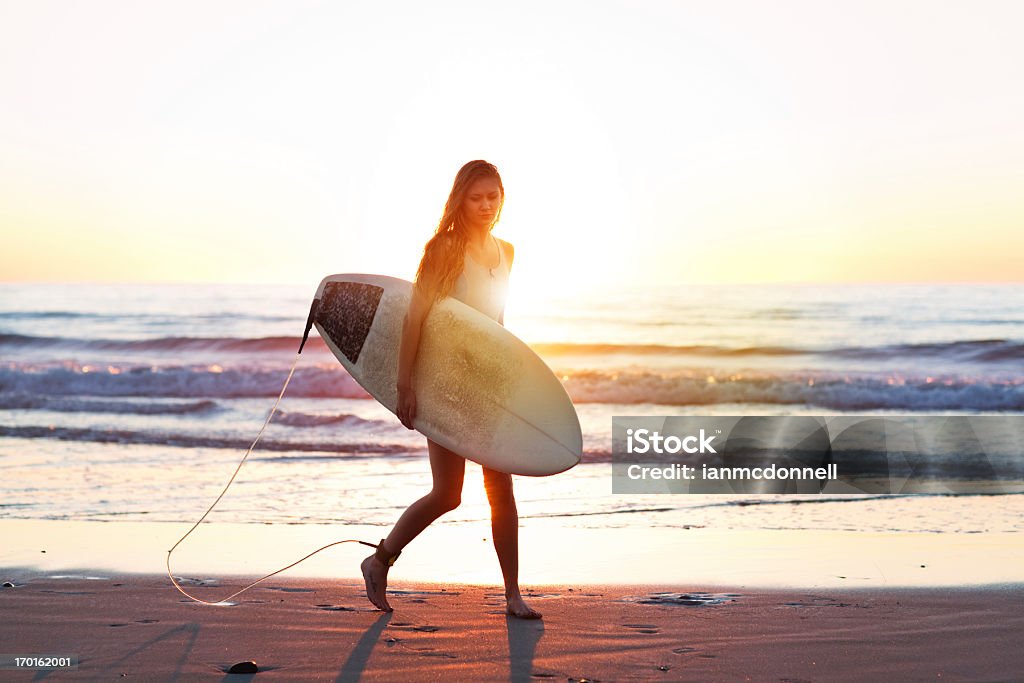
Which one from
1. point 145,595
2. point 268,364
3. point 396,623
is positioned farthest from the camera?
point 268,364

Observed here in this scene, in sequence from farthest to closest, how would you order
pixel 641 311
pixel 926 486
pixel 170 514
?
pixel 641 311
pixel 926 486
pixel 170 514

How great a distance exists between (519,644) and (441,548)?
161 cm

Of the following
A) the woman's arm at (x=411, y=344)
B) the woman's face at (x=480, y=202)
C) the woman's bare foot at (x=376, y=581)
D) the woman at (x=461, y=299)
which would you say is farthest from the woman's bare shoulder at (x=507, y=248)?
the woman's bare foot at (x=376, y=581)

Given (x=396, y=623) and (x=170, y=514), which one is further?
(x=170, y=514)

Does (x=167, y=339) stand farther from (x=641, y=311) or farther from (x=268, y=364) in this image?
(x=641, y=311)

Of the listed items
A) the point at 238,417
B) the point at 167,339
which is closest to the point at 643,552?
the point at 238,417

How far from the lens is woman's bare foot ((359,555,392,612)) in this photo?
347 centimetres

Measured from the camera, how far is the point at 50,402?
1193 centimetres

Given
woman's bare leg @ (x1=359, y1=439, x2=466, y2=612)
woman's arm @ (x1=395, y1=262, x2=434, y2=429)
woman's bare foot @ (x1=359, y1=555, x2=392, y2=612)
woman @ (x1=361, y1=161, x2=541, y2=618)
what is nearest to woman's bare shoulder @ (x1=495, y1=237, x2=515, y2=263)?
woman @ (x1=361, y1=161, x2=541, y2=618)

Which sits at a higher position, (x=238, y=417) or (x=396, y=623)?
(x=396, y=623)

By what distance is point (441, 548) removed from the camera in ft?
15.2

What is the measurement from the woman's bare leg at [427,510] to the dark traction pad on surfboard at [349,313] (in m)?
0.63

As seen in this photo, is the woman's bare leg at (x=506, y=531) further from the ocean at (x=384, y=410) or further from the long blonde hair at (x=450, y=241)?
the ocean at (x=384, y=410)

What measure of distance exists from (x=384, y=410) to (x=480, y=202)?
8011mm
